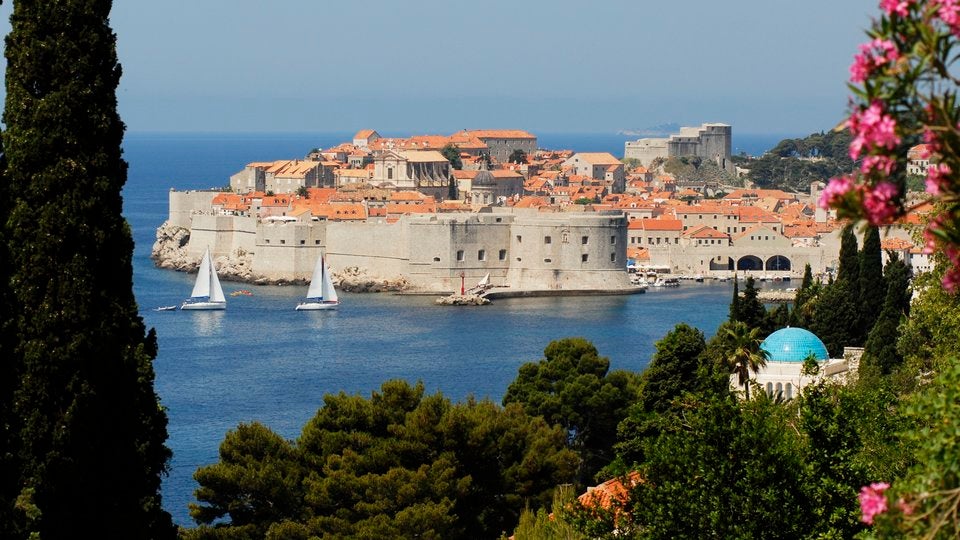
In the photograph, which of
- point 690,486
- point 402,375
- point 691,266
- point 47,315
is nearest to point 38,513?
point 47,315

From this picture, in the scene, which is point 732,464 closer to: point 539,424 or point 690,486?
point 690,486

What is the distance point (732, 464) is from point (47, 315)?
3127mm

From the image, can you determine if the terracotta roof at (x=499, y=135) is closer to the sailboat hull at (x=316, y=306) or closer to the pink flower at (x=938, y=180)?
the sailboat hull at (x=316, y=306)

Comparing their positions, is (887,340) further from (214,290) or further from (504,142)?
(504,142)

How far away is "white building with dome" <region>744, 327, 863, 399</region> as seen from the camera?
1533 centimetres

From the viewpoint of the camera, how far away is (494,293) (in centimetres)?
4406

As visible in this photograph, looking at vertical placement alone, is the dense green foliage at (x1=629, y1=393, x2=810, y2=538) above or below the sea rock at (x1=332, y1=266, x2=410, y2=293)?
above

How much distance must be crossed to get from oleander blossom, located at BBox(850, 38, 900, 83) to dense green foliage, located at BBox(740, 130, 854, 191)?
241 feet

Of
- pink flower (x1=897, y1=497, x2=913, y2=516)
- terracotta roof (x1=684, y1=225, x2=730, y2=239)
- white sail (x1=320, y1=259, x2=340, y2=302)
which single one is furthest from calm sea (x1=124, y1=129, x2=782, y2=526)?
pink flower (x1=897, y1=497, x2=913, y2=516)

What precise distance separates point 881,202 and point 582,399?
565 inches

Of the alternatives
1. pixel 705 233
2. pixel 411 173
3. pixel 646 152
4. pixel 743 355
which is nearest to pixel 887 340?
pixel 743 355

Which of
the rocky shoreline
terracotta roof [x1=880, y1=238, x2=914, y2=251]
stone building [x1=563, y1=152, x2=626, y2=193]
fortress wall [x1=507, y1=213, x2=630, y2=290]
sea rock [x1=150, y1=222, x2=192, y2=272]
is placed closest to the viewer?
terracotta roof [x1=880, y1=238, x2=914, y2=251]

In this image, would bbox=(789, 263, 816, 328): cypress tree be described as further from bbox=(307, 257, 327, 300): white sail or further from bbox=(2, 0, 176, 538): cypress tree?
bbox=(307, 257, 327, 300): white sail

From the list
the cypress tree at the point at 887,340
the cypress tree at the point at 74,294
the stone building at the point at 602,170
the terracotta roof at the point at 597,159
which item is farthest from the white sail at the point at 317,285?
the cypress tree at the point at 74,294
